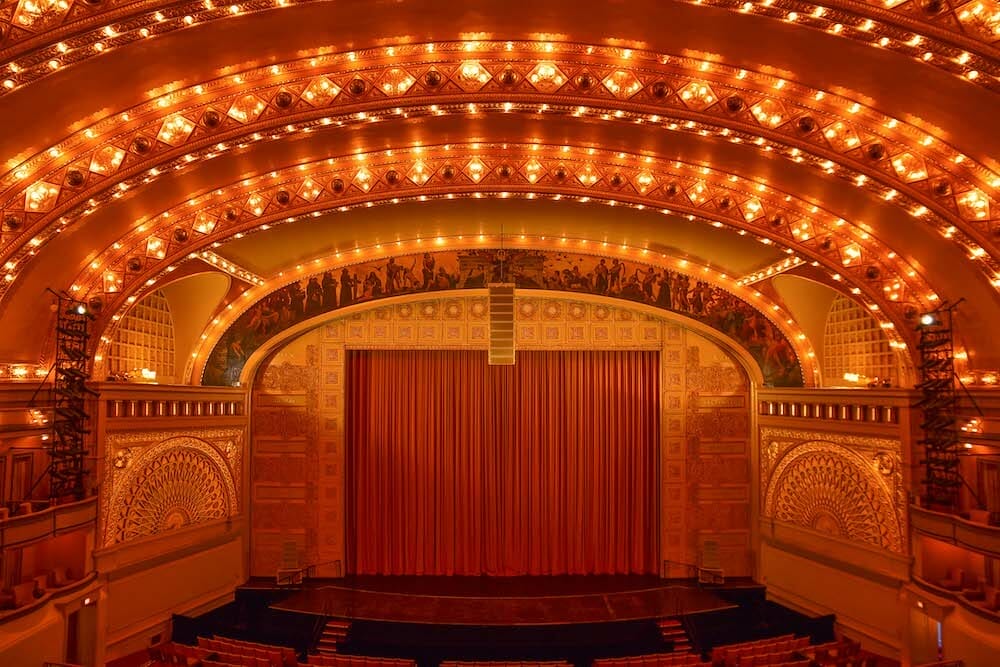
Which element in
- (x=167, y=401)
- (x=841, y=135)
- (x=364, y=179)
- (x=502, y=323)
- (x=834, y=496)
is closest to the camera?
(x=841, y=135)

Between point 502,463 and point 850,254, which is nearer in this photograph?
point 850,254

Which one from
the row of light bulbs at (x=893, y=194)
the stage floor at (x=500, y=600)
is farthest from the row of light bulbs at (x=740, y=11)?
the stage floor at (x=500, y=600)

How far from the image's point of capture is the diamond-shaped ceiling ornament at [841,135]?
1065 centimetres

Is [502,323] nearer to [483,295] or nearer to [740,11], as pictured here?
[483,295]

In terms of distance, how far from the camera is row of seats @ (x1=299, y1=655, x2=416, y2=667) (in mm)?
13928

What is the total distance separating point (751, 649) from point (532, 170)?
1010cm

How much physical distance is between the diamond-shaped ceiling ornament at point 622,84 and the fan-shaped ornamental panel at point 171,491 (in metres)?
12.3

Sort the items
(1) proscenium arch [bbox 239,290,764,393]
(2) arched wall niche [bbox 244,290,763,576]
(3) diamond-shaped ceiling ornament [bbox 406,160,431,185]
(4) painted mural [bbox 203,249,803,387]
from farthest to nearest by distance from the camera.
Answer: (2) arched wall niche [bbox 244,290,763,576]
(1) proscenium arch [bbox 239,290,764,393]
(4) painted mural [bbox 203,249,803,387]
(3) diamond-shaped ceiling ornament [bbox 406,160,431,185]

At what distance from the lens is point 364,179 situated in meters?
13.4

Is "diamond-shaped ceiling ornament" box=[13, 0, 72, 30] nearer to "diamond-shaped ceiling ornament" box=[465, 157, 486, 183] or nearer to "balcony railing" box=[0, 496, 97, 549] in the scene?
"diamond-shaped ceiling ornament" box=[465, 157, 486, 183]

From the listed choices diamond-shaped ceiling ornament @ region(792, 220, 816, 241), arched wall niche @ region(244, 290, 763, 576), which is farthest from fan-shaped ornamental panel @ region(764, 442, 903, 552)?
diamond-shaped ceiling ornament @ region(792, 220, 816, 241)

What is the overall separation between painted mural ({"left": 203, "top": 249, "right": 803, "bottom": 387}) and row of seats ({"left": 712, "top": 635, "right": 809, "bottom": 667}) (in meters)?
6.13

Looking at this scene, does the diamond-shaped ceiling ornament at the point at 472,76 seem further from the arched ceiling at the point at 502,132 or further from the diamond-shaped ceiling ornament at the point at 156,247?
the diamond-shaped ceiling ornament at the point at 156,247

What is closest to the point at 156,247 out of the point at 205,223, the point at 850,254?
the point at 205,223
